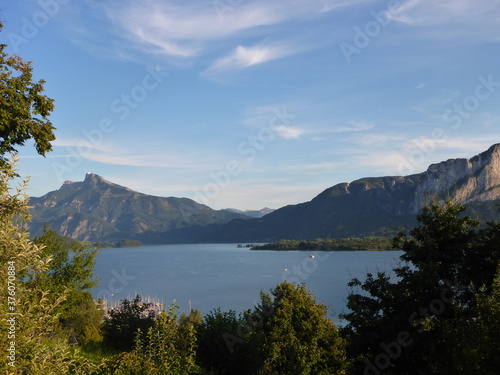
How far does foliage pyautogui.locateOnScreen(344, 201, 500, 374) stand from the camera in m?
18.2

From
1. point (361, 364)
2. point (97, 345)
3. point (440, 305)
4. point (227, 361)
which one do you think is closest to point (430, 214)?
point (440, 305)

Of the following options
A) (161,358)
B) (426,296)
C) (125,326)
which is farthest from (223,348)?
(161,358)

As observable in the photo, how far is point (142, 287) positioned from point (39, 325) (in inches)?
6916

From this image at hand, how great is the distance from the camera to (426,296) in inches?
757

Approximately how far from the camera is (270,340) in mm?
23766

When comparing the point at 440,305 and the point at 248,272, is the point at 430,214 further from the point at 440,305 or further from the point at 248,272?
the point at 248,272

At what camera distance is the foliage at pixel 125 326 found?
23.6 metres

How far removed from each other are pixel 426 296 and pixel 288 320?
29.6 feet

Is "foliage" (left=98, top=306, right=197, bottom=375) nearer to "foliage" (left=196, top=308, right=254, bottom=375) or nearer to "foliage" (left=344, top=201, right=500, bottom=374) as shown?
"foliage" (left=196, top=308, right=254, bottom=375)

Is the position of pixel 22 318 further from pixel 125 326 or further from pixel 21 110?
pixel 125 326

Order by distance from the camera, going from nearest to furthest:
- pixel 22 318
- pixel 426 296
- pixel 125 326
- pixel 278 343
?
pixel 22 318 → pixel 426 296 → pixel 278 343 → pixel 125 326

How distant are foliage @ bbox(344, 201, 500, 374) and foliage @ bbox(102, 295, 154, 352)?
13205 mm

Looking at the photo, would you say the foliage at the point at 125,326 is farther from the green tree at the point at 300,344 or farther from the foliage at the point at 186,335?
the green tree at the point at 300,344

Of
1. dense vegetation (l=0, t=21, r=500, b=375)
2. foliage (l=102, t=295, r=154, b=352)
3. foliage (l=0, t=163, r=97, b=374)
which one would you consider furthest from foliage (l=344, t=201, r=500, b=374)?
foliage (l=0, t=163, r=97, b=374)
